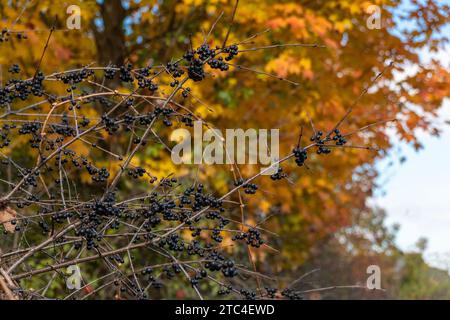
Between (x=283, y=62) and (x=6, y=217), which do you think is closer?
(x=6, y=217)

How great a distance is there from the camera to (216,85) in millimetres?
10195

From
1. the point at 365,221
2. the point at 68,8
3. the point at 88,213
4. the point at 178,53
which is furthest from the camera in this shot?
the point at 365,221

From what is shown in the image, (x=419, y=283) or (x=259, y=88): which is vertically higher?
(x=259, y=88)

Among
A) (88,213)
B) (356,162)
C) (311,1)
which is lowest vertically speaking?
(88,213)

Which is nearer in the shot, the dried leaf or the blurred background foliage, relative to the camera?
the dried leaf

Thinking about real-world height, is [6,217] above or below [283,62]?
below

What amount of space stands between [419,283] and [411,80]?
6226mm

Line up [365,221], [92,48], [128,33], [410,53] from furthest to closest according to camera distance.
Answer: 1. [365,221]
2. [128,33]
3. [410,53]
4. [92,48]

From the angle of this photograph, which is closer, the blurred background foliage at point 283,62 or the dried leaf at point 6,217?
the dried leaf at point 6,217

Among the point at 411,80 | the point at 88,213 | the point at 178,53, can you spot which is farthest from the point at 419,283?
the point at 88,213

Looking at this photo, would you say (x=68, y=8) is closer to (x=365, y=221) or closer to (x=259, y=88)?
(x=259, y=88)

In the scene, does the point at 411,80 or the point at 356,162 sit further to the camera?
the point at 356,162

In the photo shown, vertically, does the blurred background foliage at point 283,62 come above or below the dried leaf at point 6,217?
above

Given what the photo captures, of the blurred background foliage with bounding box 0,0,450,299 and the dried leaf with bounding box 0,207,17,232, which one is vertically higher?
the blurred background foliage with bounding box 0,0,450,299
